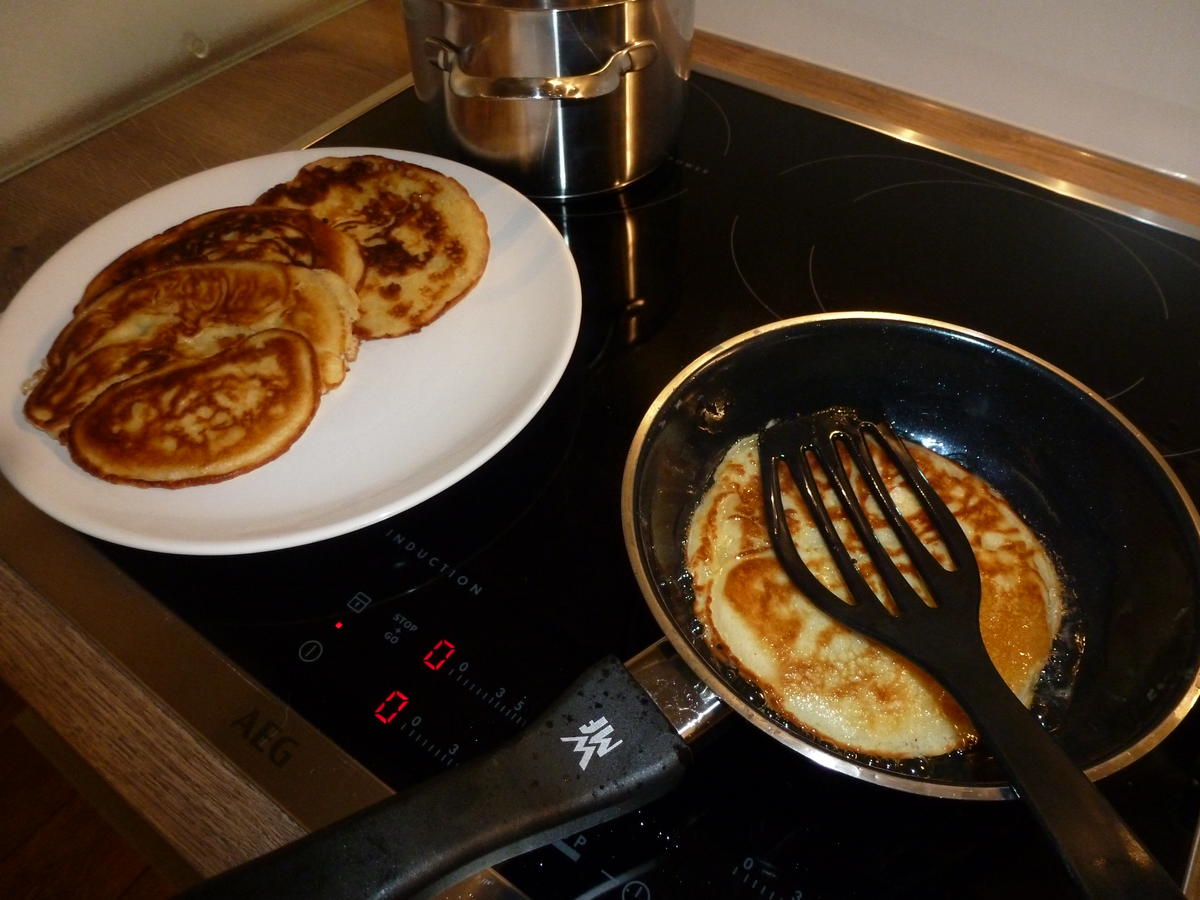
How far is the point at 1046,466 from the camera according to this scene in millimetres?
722

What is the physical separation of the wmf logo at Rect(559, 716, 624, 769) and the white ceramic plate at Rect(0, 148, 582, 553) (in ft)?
0.83

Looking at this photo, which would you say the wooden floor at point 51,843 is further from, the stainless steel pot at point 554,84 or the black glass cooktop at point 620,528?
the stainless steel pot at point 554,84

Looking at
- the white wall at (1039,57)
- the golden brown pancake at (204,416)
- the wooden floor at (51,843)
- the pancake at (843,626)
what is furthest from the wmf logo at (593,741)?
the wooden floor at (51,843)

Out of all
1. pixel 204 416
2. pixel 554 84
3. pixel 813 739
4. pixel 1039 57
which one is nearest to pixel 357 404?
pixel 204 416

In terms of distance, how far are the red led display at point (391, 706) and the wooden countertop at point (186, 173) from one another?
0.08 meters

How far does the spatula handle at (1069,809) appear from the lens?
0.42 meters

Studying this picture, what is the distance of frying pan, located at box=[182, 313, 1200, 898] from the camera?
44 cm

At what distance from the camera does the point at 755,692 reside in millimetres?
599

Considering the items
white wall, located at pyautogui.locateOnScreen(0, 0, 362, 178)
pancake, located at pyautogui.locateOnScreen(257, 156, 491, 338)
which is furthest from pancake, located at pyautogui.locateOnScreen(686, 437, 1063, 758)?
white wall, located at pyautogui.locateOnScreen(0, 0, 362, 178)

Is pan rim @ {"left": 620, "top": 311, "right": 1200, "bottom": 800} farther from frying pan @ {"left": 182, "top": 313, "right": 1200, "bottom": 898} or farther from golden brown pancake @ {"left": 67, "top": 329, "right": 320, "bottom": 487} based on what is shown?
golden brown pancake @ {"left": 67, "top": 329, "right": 320, "bottom": 487}

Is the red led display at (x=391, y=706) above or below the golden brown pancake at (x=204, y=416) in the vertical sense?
below

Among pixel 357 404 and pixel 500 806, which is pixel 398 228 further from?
pixel 500 806

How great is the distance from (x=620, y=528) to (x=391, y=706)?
0.23 meters

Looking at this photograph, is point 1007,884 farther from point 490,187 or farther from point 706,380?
point 490,187
